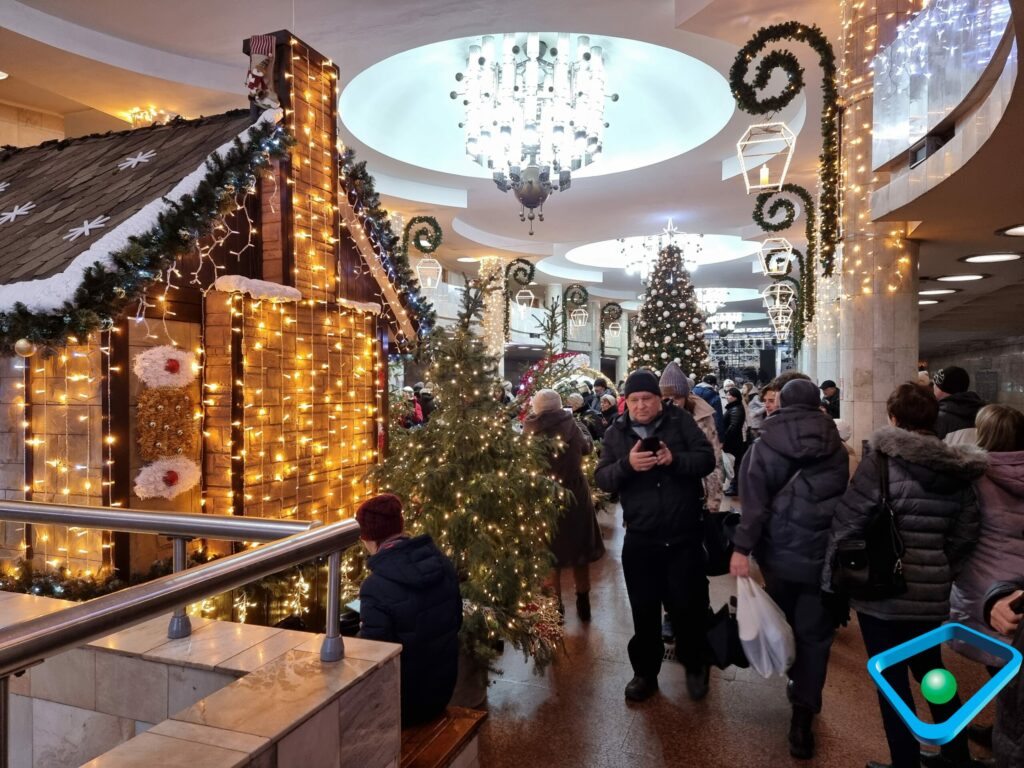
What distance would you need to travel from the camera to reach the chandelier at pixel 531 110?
904cm

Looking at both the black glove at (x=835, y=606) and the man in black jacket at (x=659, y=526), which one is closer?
the black glove at (x=835, y=606)

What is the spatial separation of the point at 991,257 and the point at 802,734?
6.84m

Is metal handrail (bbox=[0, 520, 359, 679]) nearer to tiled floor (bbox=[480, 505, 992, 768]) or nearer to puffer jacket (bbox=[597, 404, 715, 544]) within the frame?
tiled floor (bbox=[480, 505, 992, 768])

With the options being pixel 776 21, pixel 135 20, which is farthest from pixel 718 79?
pixel 135 20

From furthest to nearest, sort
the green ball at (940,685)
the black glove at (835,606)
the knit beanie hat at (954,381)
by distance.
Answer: the knit beanie hat at (954,381) < the black glove at (835,606) < the green ball at (940,685)

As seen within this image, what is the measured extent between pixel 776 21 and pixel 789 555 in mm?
6348

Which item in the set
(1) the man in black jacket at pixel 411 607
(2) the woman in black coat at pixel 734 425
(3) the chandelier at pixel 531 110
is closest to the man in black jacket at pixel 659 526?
(1) the man in black jacket at pixel 411 607

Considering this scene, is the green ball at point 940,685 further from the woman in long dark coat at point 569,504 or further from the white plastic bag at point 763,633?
the woman in long dark coat at point 569,504

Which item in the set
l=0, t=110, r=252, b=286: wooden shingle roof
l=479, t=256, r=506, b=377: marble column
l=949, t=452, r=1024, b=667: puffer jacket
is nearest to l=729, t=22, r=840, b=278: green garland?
l=949, t=452, r=1024, b=667: puffer jacket

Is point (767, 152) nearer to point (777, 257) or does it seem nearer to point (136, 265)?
point (777, 257)

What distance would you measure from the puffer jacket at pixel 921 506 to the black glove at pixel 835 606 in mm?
180

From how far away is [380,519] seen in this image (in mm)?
2855

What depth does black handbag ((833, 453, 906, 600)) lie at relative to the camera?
2.87m

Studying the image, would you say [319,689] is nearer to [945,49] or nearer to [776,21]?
[945,49]
